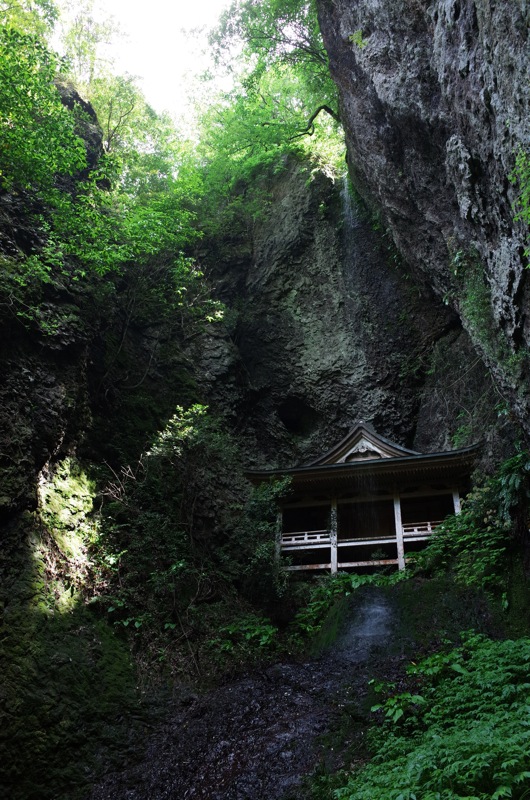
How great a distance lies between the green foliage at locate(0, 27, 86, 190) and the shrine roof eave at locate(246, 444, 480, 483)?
8489mm

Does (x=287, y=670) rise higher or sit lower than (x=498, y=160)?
lower

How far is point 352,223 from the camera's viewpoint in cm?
1886

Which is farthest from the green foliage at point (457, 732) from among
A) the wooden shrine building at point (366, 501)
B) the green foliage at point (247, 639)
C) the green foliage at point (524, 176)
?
the wooden shrine building at point (366, 501)

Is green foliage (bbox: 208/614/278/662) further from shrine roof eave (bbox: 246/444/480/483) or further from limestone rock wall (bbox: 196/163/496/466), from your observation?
limestone rock wall (bbox: 196/163/496/466)

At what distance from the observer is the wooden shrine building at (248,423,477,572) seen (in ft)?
42.8

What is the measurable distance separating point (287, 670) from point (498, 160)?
8.43 meters

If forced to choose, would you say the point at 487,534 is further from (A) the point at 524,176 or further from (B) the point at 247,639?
(A) the point at 524,176

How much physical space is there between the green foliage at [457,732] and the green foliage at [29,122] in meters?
12.2

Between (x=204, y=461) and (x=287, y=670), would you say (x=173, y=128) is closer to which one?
(x=204, y=461)

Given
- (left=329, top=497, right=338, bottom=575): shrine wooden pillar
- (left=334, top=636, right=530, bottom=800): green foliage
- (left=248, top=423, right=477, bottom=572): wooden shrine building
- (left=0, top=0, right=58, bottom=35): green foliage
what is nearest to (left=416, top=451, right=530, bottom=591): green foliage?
(left=334, top=636, right=530, bottom=800): green foliage

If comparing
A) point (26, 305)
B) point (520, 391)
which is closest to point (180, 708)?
point (520, 391)

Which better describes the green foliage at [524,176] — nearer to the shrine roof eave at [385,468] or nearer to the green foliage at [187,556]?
the shrine roof eave at [385,468]

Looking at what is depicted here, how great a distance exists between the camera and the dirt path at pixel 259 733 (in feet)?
22.7

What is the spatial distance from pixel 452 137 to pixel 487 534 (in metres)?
6.84
